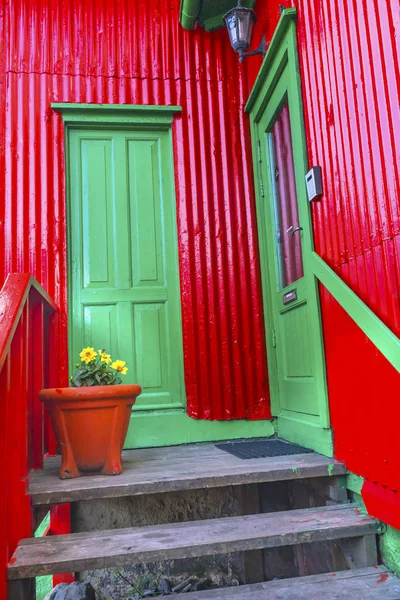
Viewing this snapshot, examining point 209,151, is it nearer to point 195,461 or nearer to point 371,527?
point 195,461

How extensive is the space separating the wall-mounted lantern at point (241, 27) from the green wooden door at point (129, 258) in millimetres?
807

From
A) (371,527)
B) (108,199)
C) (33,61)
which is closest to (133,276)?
(108,199)

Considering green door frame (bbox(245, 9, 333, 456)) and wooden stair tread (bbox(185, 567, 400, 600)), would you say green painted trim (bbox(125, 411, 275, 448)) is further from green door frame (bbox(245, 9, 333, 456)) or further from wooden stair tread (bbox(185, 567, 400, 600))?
wooden stair tread (bbox(185, 567, 400, 600))

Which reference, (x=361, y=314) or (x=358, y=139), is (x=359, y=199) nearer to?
(x=358, y=139)

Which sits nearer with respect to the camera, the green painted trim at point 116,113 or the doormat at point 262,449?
the doormat at point 262,449

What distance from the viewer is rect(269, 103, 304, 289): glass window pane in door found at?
2.93 metres

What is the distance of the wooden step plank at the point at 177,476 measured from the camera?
6.65ft

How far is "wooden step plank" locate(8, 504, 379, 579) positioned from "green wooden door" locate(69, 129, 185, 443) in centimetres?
134

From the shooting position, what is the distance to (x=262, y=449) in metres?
2.77

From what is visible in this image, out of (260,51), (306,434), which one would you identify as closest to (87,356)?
(306,434)

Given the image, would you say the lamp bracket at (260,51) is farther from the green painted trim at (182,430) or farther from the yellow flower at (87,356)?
the green painted trim at (182,430)

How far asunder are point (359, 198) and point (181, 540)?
154 centimetres

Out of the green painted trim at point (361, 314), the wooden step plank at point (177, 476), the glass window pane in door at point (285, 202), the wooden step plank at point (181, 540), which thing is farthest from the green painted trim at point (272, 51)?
the wooden step plank at point (181, 540)

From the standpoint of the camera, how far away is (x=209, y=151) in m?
3.58
